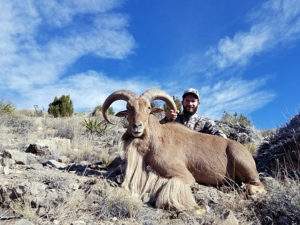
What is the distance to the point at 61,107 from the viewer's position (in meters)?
21.6

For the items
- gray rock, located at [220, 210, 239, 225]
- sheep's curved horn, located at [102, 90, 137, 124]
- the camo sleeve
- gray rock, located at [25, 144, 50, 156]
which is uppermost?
sheep's curved horn, located at [102, 90, 137, 124]

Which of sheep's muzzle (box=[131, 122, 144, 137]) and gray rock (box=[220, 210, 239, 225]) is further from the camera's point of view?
sheep's muzzle (box=[131, 122, 144, 137])

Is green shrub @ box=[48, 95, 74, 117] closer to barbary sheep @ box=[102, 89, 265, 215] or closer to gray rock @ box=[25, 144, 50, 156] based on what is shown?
gray rock @ box=[25, 144, 50, 156]

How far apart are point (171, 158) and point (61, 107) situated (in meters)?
18.5

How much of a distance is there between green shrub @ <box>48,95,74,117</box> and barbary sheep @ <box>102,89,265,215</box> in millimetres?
16736

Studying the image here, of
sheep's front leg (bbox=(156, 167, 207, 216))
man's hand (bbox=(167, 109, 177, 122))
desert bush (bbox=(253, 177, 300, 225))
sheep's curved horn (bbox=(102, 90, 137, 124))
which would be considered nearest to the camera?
desert bush (bbox=(253, 177, 300, 225))

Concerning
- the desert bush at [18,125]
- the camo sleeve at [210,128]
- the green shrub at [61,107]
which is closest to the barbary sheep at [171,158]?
the camo sleeve at [210,128]

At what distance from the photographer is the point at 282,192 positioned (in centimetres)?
388

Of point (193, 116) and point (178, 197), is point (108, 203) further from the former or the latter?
point (193, 116)

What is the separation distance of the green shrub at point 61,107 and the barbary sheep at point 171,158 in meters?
16.7

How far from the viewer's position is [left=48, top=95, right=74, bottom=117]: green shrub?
20859 mm

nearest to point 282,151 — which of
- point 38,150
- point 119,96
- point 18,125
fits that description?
point 119,96

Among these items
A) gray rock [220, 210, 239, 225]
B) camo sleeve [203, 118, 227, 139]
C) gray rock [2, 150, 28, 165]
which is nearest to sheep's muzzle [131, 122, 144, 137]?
gray rock [220, 210, 239, 225]

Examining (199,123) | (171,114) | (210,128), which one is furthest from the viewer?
(199,123)
